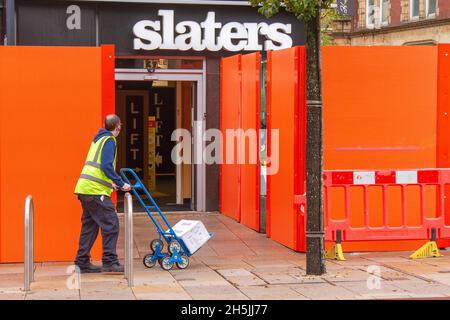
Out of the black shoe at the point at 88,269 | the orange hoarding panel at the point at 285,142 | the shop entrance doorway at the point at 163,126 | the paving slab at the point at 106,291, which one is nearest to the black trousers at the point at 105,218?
the black shoe at the point at 88,269

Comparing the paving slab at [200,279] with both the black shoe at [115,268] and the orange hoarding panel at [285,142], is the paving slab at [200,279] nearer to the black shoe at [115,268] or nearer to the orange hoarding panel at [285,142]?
the black shoe at [115,268]

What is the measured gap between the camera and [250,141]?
15406 millimetres

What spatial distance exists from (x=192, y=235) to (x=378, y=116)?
3.23 meters

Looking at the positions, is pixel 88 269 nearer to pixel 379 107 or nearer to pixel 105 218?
pixel 105 218

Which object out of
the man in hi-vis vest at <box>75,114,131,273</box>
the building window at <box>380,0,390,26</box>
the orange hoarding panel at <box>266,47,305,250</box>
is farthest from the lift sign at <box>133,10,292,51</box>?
the building window at <box>380,0,390,26</box>

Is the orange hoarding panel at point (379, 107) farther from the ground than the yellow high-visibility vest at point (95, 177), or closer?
farther from the ground

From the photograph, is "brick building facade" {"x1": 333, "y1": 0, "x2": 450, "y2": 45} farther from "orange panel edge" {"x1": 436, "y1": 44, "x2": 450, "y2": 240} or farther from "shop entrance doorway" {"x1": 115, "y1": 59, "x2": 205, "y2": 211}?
"orange panel edge" {"x1": 436, "y1": 44, "x2": 450, "y2": 240}

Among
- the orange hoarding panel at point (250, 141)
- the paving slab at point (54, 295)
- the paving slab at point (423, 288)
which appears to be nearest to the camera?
the paving slab at point (54, 295)

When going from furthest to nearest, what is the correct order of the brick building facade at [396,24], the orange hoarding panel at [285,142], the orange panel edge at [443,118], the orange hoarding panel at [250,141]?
the brick building facade at [396,24], the orange hoarding panel at [250,141], the orange panel edge at [443,118], the orange hoarding panel at [285,142]

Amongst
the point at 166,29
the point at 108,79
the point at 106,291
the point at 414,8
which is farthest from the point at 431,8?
the point at 106,291

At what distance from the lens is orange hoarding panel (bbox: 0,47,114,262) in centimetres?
1166

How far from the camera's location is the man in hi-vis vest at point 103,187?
34.8ft

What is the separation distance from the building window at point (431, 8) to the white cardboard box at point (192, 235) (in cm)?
3417

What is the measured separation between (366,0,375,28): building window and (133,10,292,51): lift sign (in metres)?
32.4
